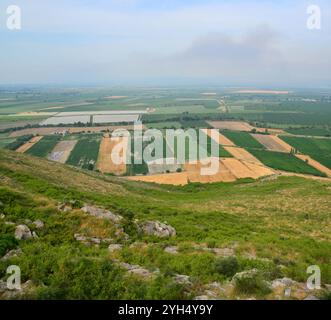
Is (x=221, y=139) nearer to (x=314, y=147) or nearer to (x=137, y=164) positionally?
(x=314, y=147)

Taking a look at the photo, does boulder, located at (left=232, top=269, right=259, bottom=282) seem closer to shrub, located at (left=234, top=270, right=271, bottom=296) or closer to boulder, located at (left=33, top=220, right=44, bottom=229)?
shrub, located at (left=234, top=270, right=271, bottom=296)

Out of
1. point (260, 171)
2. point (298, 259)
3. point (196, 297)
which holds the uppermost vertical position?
point (196, 297)

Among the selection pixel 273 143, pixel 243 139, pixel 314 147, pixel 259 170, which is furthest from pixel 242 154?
pixel 314 147

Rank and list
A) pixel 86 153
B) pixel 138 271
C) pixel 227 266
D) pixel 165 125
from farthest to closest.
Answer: pixel 165 125, pixel 86 153, pixel 227 266, pixel 138 271

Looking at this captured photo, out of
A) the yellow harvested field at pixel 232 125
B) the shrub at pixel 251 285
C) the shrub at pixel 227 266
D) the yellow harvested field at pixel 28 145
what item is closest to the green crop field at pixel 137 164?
the yellow harvested field at pixel 28 145
